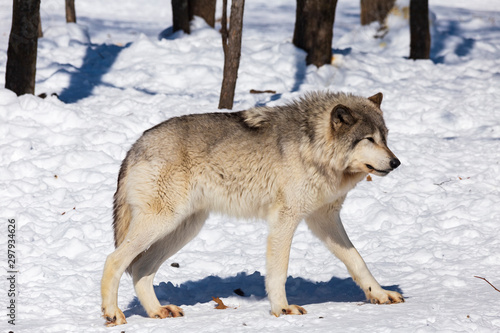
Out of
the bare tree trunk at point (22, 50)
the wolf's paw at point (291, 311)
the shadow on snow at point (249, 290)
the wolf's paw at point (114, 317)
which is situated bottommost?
the shadow on snow at point (249, 290)

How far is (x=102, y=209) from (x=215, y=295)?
7.86 feet

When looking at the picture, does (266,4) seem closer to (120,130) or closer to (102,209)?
(120,130)

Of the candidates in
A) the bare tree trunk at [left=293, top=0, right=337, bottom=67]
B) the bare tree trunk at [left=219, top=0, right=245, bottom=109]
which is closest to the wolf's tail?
the bare tree trunk at [left=219, top=0, right=245, bottom=109]

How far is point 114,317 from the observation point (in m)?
4.68

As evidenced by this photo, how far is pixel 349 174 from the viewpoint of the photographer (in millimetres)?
4922

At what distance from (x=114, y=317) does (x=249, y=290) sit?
1.47 metres

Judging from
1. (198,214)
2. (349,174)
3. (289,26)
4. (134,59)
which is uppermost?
(289,26)

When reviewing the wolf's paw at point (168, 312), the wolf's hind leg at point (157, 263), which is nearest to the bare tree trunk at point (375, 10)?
the wolf's hind leg at point (157, 263)

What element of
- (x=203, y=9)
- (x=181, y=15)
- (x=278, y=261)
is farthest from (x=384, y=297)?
(x=203, y=9)

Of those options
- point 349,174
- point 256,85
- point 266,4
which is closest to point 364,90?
point 256,85

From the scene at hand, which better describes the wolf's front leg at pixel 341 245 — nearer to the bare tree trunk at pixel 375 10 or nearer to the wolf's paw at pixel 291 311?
the wolf's paw at pixel 291 311

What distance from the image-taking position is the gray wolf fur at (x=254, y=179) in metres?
4.79

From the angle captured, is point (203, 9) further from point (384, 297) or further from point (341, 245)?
point (384, 297)

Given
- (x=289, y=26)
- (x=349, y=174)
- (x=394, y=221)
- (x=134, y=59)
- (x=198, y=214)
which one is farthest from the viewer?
(x=289, y=26)
